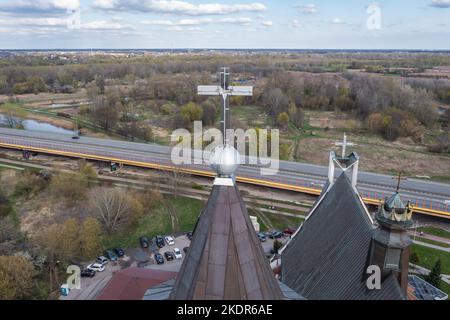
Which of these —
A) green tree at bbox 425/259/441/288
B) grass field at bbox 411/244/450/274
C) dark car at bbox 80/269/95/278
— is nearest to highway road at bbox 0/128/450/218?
grass field at bbox 411/244/450/274

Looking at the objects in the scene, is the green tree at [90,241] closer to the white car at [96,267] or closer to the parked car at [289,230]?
the white car at [96,267]

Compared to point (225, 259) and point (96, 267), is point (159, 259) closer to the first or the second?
point (96, 267)

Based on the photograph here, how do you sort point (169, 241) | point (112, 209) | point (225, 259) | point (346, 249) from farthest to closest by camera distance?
point (112, 209), point (169, 241), point (346, 249), point (225, 259)

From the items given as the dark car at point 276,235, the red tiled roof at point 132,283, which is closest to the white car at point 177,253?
the red tiled roof at point 132,283

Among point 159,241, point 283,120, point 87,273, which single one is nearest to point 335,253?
point 87,273

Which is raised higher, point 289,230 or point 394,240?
point 394,240
